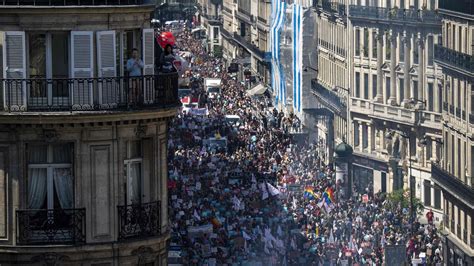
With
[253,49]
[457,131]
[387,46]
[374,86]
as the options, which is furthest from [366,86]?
[253,49]

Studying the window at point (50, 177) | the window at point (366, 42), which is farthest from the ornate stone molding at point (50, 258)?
the window at point (366, 42)

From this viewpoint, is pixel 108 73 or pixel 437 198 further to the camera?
pixel 437 198

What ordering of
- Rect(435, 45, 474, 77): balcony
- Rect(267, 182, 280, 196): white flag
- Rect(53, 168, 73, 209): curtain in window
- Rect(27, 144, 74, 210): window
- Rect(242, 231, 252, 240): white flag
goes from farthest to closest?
Rect(435, 45, 474, 77): balcony, Rect(267, 182, 280, 196): white flag, Rect(242, 231, 252, 240): white flag, Rect(53, 168, 73, 209): curtain in window, Rect(27, 144, 74, 210): window

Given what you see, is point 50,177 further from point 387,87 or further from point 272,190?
point 387,87

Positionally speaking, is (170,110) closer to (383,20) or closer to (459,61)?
(459,61)

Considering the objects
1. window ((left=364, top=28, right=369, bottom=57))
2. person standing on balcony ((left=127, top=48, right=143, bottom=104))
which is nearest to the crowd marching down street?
window ((left=364, top=28, right=369, bottom=57))

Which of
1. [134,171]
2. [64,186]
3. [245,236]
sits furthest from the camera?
[245,236]

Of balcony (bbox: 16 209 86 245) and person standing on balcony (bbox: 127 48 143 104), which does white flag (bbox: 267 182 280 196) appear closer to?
person standing on balcony (bbox: 127 48 143 104)

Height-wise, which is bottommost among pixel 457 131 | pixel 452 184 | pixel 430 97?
pixel 452 184
